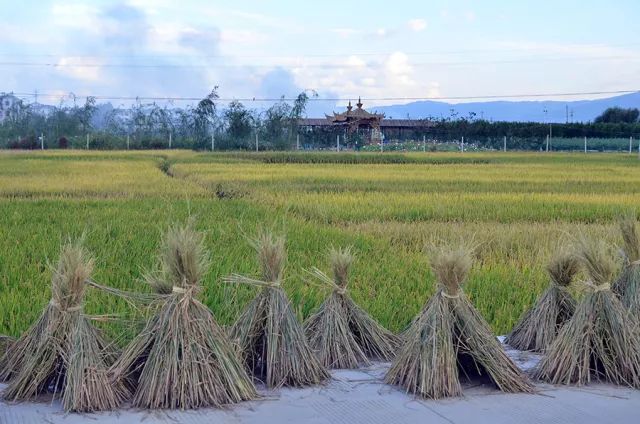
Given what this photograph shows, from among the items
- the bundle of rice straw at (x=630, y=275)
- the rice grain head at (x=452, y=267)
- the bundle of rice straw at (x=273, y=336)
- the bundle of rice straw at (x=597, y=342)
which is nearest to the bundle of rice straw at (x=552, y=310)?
the bundle of rice straw at (x=630, y=275)

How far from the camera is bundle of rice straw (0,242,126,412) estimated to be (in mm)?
3275

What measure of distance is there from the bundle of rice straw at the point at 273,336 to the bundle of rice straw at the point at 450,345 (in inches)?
15.9

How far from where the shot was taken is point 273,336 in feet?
12.1

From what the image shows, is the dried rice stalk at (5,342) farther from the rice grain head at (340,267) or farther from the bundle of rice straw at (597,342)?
the bundle of rice straw at (597,342)

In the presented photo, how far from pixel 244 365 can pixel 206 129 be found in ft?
153

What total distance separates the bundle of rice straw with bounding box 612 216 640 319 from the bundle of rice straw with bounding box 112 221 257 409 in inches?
78.7

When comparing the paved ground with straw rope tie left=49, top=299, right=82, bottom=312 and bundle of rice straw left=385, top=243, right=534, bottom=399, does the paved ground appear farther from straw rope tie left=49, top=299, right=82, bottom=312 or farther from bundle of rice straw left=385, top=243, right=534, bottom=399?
straw rope tie left=49, top=299, right=82, bottom=312

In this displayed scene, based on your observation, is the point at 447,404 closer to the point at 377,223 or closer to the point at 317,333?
the point at 317,333

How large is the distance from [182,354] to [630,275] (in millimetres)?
2338

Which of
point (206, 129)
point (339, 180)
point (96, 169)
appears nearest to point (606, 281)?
point (339, 180)

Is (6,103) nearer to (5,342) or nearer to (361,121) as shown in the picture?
(361,121)

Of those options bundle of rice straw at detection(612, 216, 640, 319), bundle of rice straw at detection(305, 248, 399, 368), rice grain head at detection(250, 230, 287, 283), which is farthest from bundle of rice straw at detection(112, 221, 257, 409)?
bundle of rice straw at detection(612, 216, 640, 319)

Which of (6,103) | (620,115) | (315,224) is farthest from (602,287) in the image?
(6,103)

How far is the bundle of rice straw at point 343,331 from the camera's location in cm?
399
